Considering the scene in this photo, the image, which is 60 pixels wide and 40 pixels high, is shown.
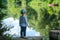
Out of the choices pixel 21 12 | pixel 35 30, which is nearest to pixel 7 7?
pixel 21 12

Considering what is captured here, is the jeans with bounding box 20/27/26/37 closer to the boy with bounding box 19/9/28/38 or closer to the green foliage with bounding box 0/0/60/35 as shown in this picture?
the boy with bounding box 19/9/28/38

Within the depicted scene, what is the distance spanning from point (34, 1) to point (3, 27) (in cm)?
66

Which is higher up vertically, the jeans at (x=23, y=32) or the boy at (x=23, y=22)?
the boy at (x=23, y=22)

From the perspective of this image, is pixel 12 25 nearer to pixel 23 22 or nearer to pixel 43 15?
pixel 23 22

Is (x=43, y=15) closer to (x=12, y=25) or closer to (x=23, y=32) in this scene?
(x=23, y=32)

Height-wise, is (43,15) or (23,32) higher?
(43,15)

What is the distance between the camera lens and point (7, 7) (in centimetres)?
478

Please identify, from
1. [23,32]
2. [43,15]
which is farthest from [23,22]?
[43,15]

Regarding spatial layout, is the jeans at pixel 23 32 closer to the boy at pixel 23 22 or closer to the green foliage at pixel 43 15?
the boy at pixel 23 22

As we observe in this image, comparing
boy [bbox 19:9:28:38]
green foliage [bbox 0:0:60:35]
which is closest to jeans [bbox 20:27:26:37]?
boy [bbox 19:9:28:38]

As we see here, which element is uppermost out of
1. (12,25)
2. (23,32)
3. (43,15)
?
(43,15)

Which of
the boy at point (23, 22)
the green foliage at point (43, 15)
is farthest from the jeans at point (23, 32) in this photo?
the green foliage at point (43, 15)

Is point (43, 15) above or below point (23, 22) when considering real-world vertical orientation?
above

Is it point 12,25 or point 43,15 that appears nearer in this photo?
point 12,25
